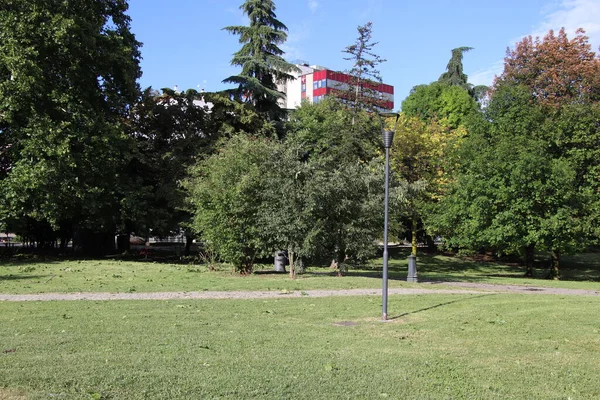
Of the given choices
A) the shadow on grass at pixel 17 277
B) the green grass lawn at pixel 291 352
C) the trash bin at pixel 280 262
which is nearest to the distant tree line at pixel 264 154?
the trash bin at pixel 280 262

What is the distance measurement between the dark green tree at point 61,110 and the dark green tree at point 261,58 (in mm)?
8892

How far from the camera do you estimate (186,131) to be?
33.1m

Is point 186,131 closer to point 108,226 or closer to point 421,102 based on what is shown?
point 108,226

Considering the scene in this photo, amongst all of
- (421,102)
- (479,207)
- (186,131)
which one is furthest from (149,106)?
(421,102)

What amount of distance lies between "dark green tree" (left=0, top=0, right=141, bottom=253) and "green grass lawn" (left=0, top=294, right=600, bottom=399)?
1303 centimetres

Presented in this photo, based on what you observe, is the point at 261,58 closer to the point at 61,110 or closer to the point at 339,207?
the point at 61,110

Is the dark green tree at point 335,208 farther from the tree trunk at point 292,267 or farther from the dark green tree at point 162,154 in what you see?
the dark green tree at point 162,154

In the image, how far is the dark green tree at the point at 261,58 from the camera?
34.8 meters

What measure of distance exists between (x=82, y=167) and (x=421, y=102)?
31866mm

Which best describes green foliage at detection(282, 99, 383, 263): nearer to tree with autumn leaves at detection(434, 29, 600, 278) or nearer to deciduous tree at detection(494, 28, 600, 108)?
tree with autumn leaves at detection(434, 29, 600, 278)

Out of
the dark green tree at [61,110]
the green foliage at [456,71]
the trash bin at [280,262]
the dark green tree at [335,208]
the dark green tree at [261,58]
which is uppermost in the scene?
the green foliage at [456,71]

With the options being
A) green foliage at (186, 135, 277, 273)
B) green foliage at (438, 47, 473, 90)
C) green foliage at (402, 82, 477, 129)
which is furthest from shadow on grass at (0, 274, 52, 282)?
green foliage at (438, 47, 473, 90)

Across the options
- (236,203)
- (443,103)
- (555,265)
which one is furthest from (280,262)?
(443,103)

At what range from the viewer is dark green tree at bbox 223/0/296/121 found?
3478 cm
